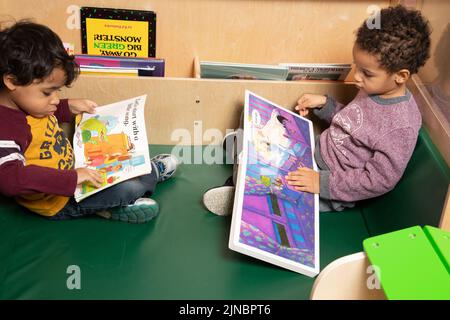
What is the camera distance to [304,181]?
4.38ft

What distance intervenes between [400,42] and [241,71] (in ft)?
1.65

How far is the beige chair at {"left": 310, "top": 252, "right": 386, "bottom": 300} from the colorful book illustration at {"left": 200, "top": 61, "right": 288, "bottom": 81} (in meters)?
0.78

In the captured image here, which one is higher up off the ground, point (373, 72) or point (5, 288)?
point (373, 72)

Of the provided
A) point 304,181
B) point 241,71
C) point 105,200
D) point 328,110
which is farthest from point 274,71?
point 105,200

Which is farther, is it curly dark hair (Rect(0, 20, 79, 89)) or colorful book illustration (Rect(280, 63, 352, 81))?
colorful book illustration (Rect(280, 63, 352, 81))

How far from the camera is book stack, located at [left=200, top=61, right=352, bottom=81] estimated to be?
1519 millimetres

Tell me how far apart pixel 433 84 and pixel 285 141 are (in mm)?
416

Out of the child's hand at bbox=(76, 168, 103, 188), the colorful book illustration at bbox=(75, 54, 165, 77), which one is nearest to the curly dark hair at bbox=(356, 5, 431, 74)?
the colorful book illustration at bbox=(75, 54, 165, 77)

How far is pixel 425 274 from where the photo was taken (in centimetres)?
84

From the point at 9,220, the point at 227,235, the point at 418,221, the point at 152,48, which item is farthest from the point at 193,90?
the point at 418,221

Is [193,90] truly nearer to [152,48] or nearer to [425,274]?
[152,48]

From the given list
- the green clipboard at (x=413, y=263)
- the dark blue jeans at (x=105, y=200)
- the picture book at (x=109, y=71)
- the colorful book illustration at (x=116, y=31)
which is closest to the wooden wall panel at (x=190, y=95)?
the picture book at (x=109, y=71)

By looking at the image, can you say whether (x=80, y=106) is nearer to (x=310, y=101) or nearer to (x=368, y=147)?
(x=310, y=101)

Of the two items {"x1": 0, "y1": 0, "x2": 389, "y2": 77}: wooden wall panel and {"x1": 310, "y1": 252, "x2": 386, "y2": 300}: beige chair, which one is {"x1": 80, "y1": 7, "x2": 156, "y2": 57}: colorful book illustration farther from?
{"x1": 310, "y1": 252, "x2": 386, "y2": 300}: beige chair
